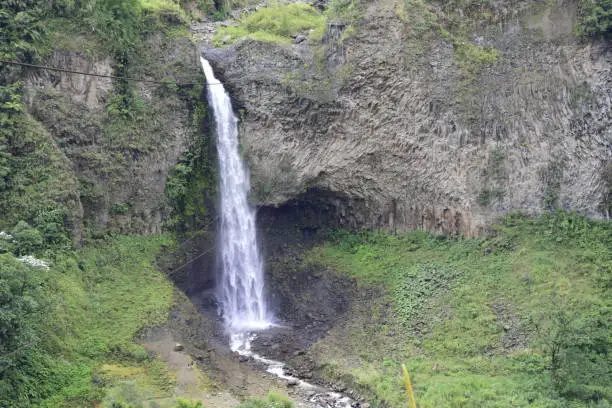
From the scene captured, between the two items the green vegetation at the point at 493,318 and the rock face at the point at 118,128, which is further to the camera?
the rock face at the point at 118,128

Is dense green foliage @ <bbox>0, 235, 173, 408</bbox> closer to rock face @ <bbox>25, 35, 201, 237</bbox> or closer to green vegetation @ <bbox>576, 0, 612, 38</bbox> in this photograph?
rock face @ <bbox>25, 35, 201, 237</bbox>

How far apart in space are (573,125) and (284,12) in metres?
15.6

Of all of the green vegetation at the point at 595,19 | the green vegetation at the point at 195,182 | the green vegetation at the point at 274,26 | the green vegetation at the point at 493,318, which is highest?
the green vegetation at the point at 274,26

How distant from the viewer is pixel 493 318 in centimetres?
2256

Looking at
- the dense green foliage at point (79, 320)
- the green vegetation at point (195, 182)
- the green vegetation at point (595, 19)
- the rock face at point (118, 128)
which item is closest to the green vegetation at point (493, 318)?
the green vegetation at point (195, 182)

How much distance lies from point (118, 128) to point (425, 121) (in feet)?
44.0

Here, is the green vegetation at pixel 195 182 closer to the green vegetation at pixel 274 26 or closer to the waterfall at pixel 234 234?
the waterfall at pixel 234 234

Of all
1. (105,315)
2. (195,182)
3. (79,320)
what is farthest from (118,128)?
(79,320)

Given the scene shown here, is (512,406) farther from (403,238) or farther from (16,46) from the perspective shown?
(16,46)

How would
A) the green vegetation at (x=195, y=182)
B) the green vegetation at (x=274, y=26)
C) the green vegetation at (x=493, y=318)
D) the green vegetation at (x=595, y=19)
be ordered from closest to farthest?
the green vegetation at (x=493, y=318) < the green vegetation at (x=595, y=19) < the green vegetation at (x=195, y=182) < the green vegetation at (x=274, y=26)

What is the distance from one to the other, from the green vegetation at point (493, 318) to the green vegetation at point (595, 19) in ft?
25.0

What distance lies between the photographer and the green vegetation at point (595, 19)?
25234 millimetres

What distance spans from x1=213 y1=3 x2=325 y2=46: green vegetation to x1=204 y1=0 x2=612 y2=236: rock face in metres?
1.32

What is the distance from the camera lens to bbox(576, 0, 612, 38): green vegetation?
993 inches
